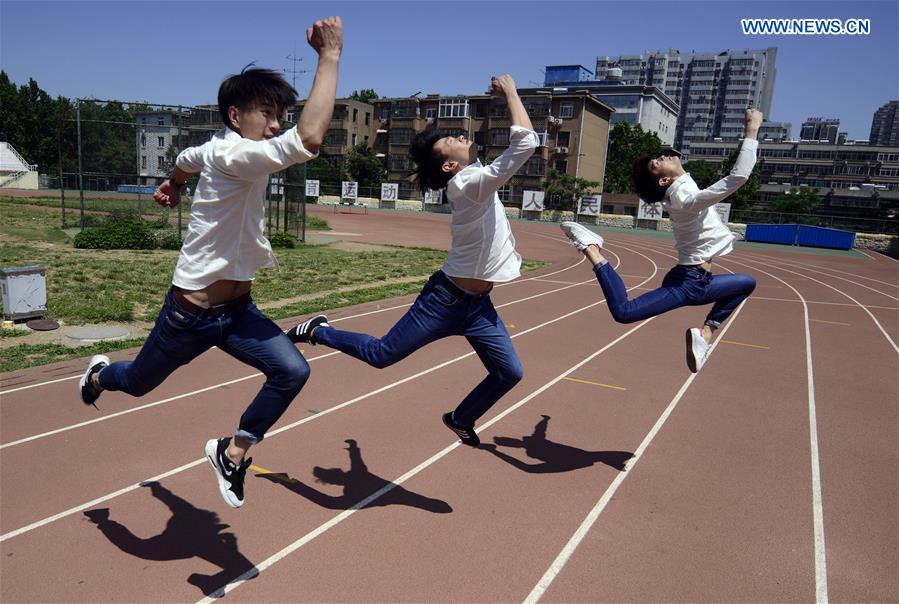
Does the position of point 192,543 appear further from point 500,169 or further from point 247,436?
point 500,169

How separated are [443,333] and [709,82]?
15704 centimetres

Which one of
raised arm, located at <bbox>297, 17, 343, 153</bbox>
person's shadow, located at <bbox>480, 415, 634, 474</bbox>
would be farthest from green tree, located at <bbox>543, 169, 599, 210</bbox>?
raised arm, located at <bbox>297, 17, 343, 153</bbox>

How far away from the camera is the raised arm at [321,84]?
7.39ft

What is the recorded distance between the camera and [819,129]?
14388 centimetres

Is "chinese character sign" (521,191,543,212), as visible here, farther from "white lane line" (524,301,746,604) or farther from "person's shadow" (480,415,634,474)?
"person's shadow" (480,415,634,474)

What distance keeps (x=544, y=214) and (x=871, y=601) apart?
44095 mm

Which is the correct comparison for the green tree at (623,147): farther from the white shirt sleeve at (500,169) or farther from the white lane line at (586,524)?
the white shirt sleeve at (500,169)

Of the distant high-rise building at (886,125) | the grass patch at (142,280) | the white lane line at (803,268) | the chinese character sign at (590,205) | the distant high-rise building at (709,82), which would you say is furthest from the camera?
the distant high-rise building at (886,125)

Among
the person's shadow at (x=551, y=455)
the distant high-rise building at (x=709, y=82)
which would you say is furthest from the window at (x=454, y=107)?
the distant high-rise building at (x=709, y=82)

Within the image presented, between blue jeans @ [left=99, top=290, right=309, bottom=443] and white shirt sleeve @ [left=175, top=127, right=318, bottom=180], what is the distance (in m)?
0.67

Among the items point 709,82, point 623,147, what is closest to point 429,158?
point 623,147

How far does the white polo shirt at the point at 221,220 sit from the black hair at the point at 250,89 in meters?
0.12

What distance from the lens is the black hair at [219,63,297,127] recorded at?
2627mm

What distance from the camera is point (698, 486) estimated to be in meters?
4.21
